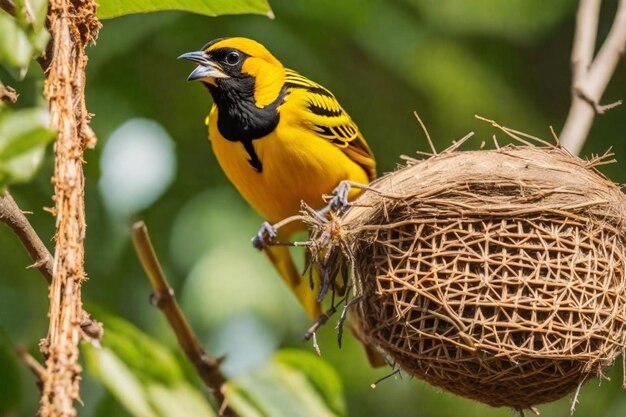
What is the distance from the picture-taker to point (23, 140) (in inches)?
39.5

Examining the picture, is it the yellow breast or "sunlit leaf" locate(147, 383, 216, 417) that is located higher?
the yellow breast

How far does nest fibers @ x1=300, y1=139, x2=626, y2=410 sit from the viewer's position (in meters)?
2.42

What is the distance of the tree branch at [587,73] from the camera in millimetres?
3225

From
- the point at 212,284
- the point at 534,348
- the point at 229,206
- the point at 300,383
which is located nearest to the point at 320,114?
the point at 300,383

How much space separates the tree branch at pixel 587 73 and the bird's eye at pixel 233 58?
3.74 ft

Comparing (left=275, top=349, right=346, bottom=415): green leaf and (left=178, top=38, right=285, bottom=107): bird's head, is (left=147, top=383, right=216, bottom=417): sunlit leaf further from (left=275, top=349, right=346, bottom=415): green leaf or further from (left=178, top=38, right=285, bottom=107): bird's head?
(left=178, top=38, right=285, bottom=107): bird's head

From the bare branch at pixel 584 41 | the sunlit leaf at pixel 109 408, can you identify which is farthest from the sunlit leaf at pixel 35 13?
the bare branch at pixel 584 41

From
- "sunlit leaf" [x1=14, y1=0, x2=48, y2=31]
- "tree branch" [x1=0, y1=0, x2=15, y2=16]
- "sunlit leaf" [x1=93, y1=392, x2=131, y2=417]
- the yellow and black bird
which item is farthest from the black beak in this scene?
"sunlit leaf" [x1=14, y1=0, x2=48, y2=31]

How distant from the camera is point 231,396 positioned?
8.44 ft

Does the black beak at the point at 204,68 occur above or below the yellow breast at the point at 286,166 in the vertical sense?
above

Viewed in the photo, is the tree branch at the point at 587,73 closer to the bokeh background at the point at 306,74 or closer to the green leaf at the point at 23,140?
the bokeh background at the point at 306,74

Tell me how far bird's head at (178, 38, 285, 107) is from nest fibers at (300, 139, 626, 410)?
74 cm

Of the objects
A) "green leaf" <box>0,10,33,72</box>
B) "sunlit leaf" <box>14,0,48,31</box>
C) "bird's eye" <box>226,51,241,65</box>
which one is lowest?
"green leaf" <box>0,10,33,72</box>

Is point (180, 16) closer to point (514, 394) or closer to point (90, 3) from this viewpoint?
point (514, 394)
